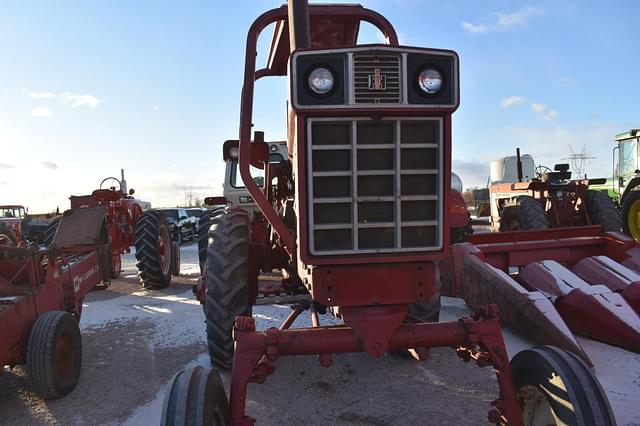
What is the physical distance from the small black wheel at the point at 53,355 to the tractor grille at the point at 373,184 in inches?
97.2

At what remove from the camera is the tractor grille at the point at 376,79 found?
242 cm

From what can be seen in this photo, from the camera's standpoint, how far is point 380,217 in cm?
258

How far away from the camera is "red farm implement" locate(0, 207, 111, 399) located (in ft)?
11.7

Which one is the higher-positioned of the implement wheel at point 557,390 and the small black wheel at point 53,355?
the implement wheel at point 557,390

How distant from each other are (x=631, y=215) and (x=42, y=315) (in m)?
11.2

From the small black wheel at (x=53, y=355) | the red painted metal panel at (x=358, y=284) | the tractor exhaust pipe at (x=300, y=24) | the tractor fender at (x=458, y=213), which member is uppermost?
the tractor exhaust pipe at (x=300, y=24)

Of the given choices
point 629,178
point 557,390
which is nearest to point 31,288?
point 557,390

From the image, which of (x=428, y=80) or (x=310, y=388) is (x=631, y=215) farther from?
(x=428, y=80)

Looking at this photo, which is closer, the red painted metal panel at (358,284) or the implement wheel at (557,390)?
the implement wheel at (557,390)

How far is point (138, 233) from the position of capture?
8.23 meters

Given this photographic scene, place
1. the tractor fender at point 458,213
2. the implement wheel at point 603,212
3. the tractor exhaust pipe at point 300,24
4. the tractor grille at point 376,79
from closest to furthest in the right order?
the tractor grille at point 376,79
the tractor exhaust pipe at point 300,24
the tractor fender at point 458,213
the implement wheel at point 603,212

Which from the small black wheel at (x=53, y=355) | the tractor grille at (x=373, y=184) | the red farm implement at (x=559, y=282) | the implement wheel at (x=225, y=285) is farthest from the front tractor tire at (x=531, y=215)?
the small black wheel at (x=53, y=355)

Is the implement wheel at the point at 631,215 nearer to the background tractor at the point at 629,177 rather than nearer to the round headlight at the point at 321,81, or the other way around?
the background tractor at the point at 629,177

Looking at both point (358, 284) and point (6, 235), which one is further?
point (6, 235)
